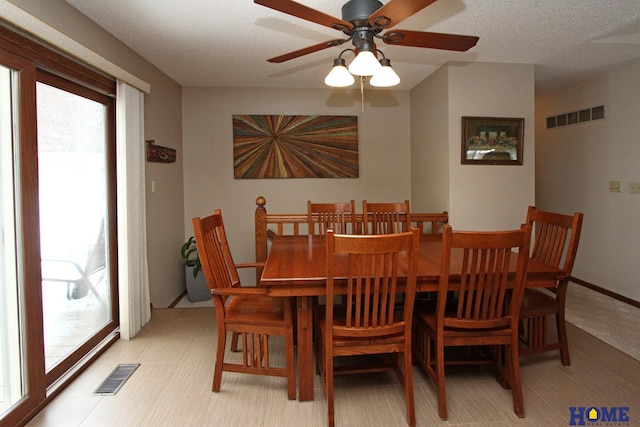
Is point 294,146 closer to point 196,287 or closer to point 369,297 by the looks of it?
point 196,287

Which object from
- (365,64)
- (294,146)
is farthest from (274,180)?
(365,64)

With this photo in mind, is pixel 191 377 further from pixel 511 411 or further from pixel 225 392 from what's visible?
pixel 511 411

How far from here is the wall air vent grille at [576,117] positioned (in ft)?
13.0

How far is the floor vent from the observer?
7.04 ft

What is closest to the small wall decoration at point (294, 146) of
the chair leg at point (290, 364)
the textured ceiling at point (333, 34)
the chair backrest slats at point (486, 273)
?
the textured ceiling at point (333, 34)

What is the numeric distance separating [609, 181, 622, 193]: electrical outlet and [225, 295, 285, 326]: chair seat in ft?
11.8

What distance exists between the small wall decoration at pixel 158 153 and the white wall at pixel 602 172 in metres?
4.38

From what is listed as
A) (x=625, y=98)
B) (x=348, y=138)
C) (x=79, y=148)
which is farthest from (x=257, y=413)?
(x=625, y=98)

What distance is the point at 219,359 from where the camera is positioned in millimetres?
2094

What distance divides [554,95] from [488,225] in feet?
7.02

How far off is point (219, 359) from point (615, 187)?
13.3ft

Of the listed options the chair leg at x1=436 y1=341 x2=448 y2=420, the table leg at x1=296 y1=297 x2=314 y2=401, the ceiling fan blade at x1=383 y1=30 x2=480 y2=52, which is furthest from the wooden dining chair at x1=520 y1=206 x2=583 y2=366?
the table leg at x1=296 y1=297 x2=314 y2=401

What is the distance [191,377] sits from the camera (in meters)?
2.30

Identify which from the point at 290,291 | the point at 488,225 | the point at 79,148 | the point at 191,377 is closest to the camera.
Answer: the point at 290,291
